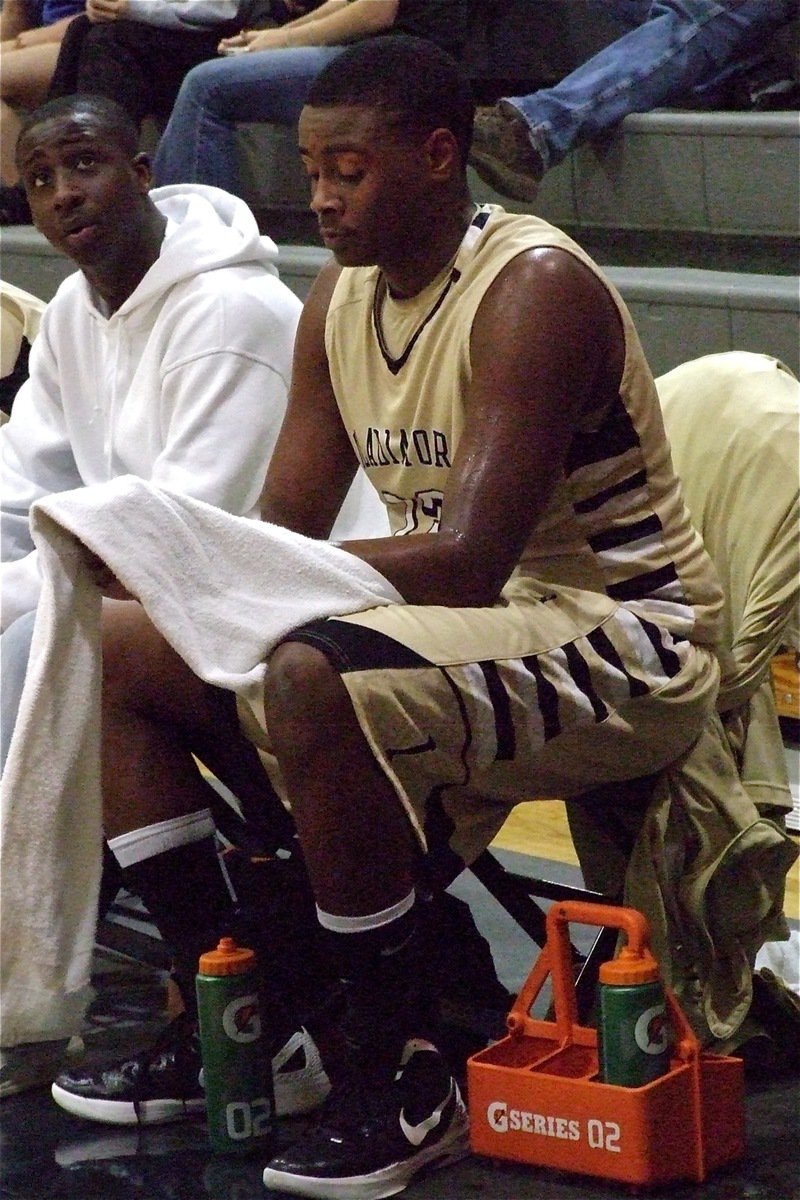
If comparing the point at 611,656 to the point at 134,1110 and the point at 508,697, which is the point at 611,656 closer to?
the point at 508,697

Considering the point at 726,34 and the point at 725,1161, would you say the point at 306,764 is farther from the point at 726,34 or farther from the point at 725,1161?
the point at 726,34

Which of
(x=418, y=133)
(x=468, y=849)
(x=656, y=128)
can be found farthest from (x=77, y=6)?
(x=468, y=849)

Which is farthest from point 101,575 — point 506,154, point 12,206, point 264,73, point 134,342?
point 12,206

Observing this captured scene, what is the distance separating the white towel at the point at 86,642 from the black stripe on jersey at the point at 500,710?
4.6 inches

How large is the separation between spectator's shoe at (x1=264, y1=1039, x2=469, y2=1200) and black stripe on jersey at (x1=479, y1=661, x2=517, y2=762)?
303 mm

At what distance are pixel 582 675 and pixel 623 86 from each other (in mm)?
2485

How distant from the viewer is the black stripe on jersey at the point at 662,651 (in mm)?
1799

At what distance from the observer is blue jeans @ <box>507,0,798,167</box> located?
3.75 metres

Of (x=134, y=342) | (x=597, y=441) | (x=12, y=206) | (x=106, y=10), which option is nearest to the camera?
(x=597, y=441)

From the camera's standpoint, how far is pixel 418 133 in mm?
1820

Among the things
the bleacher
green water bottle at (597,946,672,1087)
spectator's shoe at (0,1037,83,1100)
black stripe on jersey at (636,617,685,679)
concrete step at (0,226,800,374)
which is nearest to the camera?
green water bottle at (597,946,672,1087)

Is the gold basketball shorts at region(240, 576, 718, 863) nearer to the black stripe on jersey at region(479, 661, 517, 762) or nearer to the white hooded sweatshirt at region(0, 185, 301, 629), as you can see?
the black stripe on jersey at region(479, 661, 517, 762)

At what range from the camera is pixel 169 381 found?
7.61ft

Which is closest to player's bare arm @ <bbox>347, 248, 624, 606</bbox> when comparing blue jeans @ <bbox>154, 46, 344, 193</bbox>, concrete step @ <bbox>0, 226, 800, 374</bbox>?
concrete step @ <bbox>0, 226, 800, 374</bbox>
